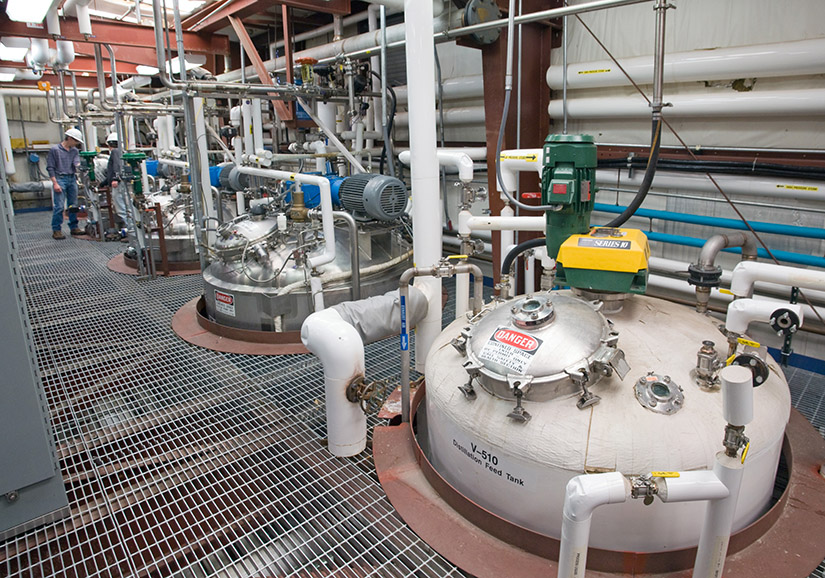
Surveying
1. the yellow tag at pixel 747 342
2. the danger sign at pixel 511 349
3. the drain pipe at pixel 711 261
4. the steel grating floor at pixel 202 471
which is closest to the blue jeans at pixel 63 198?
the steel grating floor at pixel 202 471

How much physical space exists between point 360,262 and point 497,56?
6.23 feet

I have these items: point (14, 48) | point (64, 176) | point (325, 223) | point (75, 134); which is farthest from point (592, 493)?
point (75, 134)

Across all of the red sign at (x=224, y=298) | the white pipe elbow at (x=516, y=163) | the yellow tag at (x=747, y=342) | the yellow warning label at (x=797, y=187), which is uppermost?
the white pipe elbow at (x=516, y=163)

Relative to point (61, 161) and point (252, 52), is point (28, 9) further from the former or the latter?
point (61, 161)

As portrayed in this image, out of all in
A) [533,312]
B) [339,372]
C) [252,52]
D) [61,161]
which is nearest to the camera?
[533,312]

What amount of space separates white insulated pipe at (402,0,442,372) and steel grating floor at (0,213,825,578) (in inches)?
25.6

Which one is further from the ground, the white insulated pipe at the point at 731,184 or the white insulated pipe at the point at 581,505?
the white insulated pipe at the point at 731,184

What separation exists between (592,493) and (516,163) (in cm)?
224

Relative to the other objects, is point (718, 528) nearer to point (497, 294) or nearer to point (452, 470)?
point (452, 470)

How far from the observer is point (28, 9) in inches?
190

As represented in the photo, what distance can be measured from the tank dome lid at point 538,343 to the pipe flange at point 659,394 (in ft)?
0.56

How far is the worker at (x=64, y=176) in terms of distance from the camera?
27.5 ft

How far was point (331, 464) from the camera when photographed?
2545 millimetres

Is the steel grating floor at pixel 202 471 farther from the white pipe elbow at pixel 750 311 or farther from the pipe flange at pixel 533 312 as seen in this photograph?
the white pipe elbow at pixel 750 311
